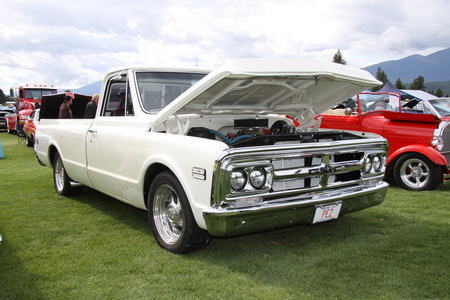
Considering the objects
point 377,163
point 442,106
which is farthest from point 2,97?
point 377,163

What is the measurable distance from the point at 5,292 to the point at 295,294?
2.17 m

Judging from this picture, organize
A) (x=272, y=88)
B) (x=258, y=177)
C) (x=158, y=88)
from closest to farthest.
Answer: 1. (x=258, y=177)
2. (x=272, y=88)
3. (x=158, y=88)

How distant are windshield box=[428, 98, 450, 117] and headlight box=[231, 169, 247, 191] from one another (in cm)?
810

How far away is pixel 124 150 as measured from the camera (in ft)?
13.5

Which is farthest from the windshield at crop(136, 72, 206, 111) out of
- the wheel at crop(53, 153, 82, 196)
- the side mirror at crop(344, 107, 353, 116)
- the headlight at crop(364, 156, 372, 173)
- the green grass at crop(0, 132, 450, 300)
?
the side mirror at crop(344, 107, 353, 116)

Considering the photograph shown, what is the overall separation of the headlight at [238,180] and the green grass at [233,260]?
2.41ft

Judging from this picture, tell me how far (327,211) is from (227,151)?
115 cm

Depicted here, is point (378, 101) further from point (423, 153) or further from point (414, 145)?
point (423, 153)

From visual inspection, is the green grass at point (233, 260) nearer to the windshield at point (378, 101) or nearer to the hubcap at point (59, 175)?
the hubcap at point (59, 175)

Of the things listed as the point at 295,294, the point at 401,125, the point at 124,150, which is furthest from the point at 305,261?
the point at 401,125

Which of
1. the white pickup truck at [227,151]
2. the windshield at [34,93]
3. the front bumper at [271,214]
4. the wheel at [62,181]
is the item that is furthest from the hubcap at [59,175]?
the windshield at [34,93]

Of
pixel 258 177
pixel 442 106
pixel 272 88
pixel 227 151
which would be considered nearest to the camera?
pixel 227 151

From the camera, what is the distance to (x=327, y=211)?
3.44 metres

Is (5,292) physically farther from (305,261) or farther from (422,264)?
(422,264)
